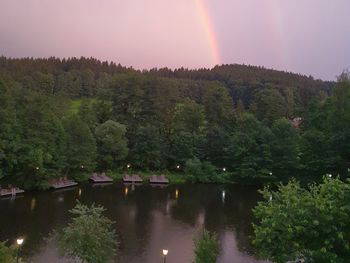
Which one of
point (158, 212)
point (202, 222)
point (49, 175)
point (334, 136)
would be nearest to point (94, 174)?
point (49, 175)

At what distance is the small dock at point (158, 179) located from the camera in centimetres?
5344

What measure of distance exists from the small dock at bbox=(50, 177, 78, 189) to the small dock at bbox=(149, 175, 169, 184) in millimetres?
9863

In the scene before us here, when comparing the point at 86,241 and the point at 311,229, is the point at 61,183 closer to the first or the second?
the point at 86,241

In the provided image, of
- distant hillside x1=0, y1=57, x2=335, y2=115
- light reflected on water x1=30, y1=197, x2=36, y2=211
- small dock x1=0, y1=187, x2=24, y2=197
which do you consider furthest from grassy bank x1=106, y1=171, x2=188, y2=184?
distant hillside x1=0, y1=57, x2=335, y2=115

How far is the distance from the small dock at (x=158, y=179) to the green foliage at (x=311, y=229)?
38276 millimetres

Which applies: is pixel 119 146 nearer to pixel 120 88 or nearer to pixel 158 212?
pixel 120 88

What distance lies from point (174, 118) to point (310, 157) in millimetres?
23725

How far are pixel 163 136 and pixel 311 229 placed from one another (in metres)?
48.6

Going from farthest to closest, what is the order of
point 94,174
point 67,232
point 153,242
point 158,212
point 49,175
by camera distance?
point 94,174, point 49,175, point 158,212, point 153,242, point 67,232

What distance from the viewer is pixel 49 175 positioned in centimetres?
4469

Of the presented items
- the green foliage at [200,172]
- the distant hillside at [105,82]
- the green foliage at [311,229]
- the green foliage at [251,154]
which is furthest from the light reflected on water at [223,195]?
the distant hillside at [105,82]

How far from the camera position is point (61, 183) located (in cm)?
4706

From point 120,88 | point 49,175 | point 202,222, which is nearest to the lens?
point 202,222

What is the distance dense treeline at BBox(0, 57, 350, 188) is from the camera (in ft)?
144
